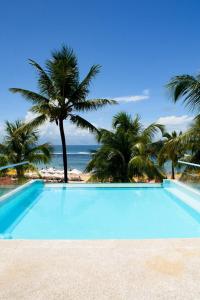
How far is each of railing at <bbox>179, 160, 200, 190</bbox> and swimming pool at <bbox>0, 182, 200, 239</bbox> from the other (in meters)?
0.36

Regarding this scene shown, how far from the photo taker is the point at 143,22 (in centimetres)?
1170

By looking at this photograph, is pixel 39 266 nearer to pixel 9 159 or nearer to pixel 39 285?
pixel 39 285

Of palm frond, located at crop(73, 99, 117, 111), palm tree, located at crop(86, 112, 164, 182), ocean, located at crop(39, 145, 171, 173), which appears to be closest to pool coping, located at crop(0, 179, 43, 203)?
palm tree, located at crop(86, 112, 164, 182)

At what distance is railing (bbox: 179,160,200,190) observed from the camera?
6.82 meters

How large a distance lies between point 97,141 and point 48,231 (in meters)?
8.10

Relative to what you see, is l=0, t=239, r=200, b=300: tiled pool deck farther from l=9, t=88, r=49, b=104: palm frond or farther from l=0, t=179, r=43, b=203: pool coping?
l=9, t=88, r=49, b=104: palm frond

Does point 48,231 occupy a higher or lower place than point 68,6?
lower

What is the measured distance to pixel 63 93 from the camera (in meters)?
13.0

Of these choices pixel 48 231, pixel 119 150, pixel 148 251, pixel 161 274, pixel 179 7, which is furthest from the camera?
pixel 119 150

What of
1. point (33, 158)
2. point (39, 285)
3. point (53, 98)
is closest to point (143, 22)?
point (53, 98)

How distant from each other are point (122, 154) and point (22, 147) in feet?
15.4

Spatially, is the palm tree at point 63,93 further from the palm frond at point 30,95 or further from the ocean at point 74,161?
the ocean at point 74,161

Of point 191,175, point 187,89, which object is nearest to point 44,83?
point 187,89

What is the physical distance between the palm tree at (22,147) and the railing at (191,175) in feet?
22.7
